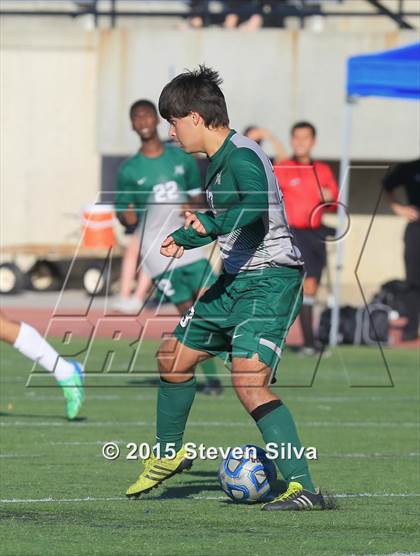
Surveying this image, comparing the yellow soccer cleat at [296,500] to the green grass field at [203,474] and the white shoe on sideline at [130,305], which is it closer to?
the green grass field at [203,474]

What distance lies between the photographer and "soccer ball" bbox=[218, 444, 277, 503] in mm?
6820

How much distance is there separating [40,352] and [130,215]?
213 centimetres

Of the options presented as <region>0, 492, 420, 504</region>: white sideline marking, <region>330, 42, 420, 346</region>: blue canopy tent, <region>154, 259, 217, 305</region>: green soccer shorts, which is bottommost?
<region>0, 492, 420, 504</region>: white sideline marking

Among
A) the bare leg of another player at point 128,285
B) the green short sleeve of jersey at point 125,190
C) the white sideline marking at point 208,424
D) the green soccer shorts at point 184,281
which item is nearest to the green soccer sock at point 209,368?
the green soccer shorts at point 184,281

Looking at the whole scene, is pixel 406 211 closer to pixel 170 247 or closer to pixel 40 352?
pixel 40 352

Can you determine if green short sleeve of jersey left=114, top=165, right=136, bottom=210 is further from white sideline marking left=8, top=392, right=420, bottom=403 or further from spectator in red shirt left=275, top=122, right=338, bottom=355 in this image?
spectator in red shirt left=275, top=122, right=338, bottom=355

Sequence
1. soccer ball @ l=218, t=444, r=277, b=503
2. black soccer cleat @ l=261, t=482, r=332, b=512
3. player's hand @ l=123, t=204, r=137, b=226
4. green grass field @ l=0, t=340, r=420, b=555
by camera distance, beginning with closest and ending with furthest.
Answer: green grass field @ l=0, t=340, r=420, b=555 < black soccer cleat @ l=261, t=482, r=332, b=512 < soccer ball @ l=218, t=444, r=277, b=503 < player's hand @ l=123, t=204, r=137, b=226

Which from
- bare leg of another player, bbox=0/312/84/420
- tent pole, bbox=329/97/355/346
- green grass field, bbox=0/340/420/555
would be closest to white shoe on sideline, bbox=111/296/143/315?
tent pole, bbox=329/97/355/346

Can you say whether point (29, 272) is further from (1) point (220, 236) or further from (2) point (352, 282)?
(1) point (220, 236)

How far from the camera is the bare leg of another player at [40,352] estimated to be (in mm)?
9539

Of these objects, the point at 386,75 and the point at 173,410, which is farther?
the point at 386,75

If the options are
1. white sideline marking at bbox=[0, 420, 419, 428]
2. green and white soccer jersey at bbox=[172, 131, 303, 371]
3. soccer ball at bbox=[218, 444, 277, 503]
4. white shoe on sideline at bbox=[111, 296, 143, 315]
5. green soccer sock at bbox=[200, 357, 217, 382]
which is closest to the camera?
green and white soccer jersey at bbox=[172, 131, 303, 371]

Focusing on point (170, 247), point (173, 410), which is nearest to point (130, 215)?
point (173, 410)

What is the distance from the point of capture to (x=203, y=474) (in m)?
8.00
